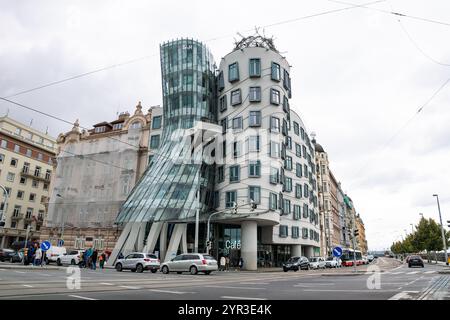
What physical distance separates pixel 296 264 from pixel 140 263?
1810 cm

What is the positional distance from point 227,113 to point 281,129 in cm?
718

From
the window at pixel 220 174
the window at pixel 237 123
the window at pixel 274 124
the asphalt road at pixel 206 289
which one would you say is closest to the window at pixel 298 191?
the window at pixel 274 124

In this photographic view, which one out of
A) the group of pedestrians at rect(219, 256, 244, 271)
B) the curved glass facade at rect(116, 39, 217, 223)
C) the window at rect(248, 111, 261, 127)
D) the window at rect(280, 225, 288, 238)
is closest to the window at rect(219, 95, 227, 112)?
the curved glass facade at rect(116, 39, 217, 223)

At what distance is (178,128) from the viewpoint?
44.1 meters

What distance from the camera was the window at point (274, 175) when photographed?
39000mm

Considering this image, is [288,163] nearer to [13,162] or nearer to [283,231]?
[283,231]

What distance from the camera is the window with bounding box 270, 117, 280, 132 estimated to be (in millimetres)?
40156

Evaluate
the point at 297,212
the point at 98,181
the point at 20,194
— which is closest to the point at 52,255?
the point at 98,181

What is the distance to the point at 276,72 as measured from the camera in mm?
41938

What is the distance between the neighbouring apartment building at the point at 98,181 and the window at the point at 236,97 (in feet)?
42.9

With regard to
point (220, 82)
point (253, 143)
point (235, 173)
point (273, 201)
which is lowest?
point (273, 201)

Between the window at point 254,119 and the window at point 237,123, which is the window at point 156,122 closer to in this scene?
the window at point 237,123

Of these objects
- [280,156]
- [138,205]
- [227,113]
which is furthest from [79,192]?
[280,156]
